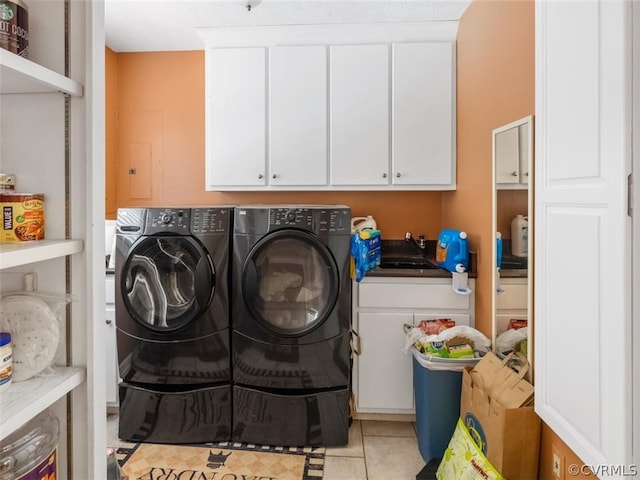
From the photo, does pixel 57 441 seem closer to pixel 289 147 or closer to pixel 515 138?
pixel 515 138

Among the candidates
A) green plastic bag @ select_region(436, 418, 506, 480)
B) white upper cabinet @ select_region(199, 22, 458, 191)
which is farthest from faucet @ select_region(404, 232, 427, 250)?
green plastic bag @ select_region(436, 418, 506, 480)

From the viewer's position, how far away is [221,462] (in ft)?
6.39

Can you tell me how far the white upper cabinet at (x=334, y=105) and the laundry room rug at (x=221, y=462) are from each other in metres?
1.66

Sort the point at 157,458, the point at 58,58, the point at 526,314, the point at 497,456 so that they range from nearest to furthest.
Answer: the point at 58,58, the point at 497,456, the point at 526,314, the point at 157,458

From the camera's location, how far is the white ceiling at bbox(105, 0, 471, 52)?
2268 mm

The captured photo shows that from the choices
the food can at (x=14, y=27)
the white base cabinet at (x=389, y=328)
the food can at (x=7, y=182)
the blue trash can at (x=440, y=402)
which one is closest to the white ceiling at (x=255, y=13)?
the white base cabinet at (x=389, y=328)

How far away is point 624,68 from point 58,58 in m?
1.28

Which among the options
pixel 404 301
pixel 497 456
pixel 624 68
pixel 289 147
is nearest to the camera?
pixel 624 68

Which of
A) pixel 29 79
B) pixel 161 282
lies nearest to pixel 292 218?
pixel 161 282

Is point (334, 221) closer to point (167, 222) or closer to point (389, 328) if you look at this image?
point (389, 328)

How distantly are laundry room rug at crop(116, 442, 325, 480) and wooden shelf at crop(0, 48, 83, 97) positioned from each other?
1.84 meters
